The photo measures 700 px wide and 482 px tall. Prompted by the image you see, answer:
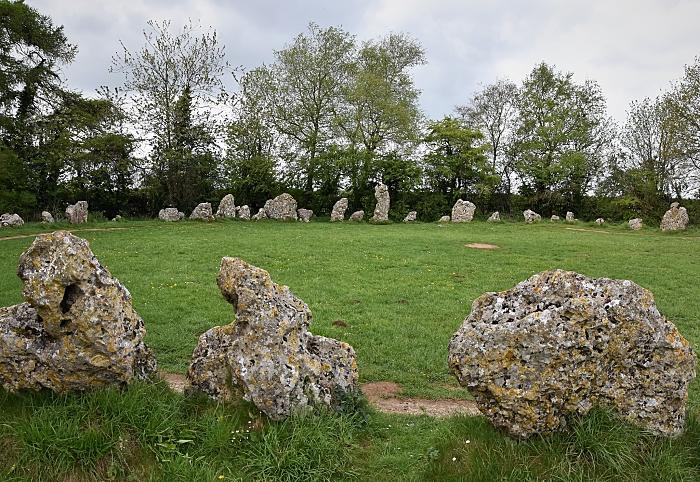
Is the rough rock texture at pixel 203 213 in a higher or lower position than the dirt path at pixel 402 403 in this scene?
higher

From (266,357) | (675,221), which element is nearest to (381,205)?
(675,221)

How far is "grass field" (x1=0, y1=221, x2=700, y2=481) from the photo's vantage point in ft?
17.0

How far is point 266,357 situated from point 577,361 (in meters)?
3.41

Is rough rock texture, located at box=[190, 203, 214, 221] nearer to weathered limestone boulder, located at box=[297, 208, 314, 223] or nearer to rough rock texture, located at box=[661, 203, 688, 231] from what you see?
weathered limestone boulder, located at box=[297, 208, 314, 223]

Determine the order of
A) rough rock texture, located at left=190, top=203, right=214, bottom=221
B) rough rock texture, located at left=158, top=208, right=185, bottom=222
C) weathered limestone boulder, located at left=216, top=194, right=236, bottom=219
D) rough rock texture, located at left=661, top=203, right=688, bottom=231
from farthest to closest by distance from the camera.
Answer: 1. weathered limestone boulder, located at left=216, top=194, right=236, bottom=219
2. rough rock texture, located at left=158, top=208, right=185, bottom=222
3. rough rock texture, located at left=190, top=203, right=214, bottom=221
4. rough rock texture, located at left=661, top=203, right=688, bottom=231

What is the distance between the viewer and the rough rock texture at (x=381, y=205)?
4184cm

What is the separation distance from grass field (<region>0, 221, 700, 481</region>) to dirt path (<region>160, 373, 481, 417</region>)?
343 millimetres

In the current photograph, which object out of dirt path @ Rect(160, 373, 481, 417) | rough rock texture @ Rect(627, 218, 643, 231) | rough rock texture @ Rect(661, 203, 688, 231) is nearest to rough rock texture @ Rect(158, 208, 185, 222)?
dirt path @ Rect(160, 373, 481, 417)

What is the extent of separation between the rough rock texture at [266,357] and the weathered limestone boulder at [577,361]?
176 centimetres

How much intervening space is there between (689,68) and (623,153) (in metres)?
11.8

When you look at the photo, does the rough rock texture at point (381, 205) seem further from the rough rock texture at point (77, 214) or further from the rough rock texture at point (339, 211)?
the rough rock texture at point (77, 214)

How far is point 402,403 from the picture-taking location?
805 centimetres

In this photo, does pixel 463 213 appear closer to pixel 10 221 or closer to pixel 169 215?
pixel 169 215

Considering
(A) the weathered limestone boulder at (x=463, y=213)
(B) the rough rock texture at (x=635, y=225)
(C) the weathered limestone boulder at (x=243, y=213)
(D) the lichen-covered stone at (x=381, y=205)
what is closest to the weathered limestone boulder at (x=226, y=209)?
(C) the weathered limestone boulder at (x=243, y=213)
